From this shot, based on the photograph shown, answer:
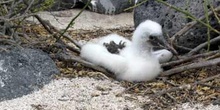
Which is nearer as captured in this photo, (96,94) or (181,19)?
(96,94)

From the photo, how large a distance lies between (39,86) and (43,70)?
0.17m

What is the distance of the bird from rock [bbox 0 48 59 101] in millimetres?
286

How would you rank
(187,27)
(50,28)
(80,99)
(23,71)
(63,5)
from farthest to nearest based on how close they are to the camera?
(63,5) → (50,28) → (187,27) → (23,71) → (80,99)

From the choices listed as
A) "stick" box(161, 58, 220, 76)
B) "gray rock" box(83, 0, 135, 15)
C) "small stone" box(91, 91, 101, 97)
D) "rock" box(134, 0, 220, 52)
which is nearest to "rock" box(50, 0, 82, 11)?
"gray rock" box(83, 0, 135, 15)

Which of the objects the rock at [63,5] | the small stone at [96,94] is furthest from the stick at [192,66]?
the rock at [63,5]

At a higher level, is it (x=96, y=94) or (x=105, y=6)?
(x=105, y=6)

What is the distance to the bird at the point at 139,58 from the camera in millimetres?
3488

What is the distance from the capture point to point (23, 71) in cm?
345

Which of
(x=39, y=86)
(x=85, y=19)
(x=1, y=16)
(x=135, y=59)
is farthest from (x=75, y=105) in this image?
(x=85, y=19)

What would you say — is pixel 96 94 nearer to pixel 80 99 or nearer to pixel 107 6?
pixel 80 99

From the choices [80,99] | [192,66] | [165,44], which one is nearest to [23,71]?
[80,99]

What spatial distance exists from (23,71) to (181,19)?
1.09 meters

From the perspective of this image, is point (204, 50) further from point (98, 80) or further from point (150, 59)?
point (98, 80)

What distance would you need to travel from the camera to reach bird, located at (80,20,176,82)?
3.49 metres
